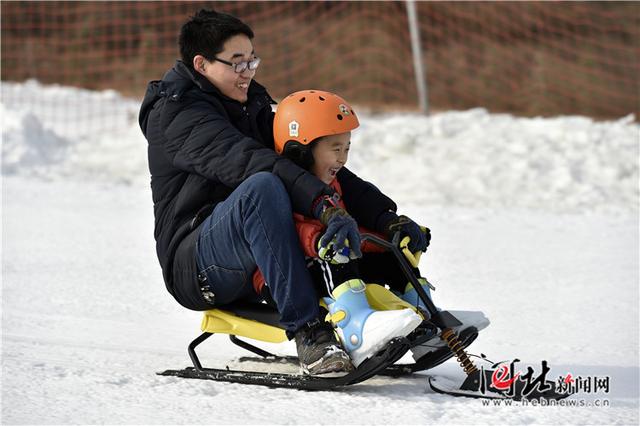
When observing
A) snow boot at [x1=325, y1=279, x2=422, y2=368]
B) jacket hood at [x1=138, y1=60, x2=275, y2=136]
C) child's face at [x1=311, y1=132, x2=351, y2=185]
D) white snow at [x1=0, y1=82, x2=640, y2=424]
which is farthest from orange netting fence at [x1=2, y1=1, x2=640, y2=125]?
snow boot at [x1=325, y1=279, x2=422, y2=368]

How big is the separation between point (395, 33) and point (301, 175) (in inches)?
473

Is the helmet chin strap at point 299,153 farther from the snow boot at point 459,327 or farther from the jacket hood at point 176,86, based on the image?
the snow boot at point 459,327

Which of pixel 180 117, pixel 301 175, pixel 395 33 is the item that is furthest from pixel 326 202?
pixel 395 33

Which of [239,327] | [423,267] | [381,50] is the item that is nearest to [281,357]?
[239,327]

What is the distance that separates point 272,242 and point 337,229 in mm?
244

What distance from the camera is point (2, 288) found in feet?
17.1

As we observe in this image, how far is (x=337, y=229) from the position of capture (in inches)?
124

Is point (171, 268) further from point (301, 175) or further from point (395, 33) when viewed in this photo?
point (395, 33)

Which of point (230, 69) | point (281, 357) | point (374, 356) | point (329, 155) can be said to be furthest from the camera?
point (281, 357)

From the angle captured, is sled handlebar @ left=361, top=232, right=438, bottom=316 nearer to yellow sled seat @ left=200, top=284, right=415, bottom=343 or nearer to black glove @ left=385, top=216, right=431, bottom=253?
yellow sled seat @ left=200, top=284, right=415, bottom=343

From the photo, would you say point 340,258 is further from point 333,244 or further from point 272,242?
point 272,242

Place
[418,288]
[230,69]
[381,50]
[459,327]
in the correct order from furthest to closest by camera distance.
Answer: [381,50]
[230,69]
[459,327]
[418,288]

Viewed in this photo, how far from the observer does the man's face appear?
380 cm

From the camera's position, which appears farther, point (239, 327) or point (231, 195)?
point (239, 327)
